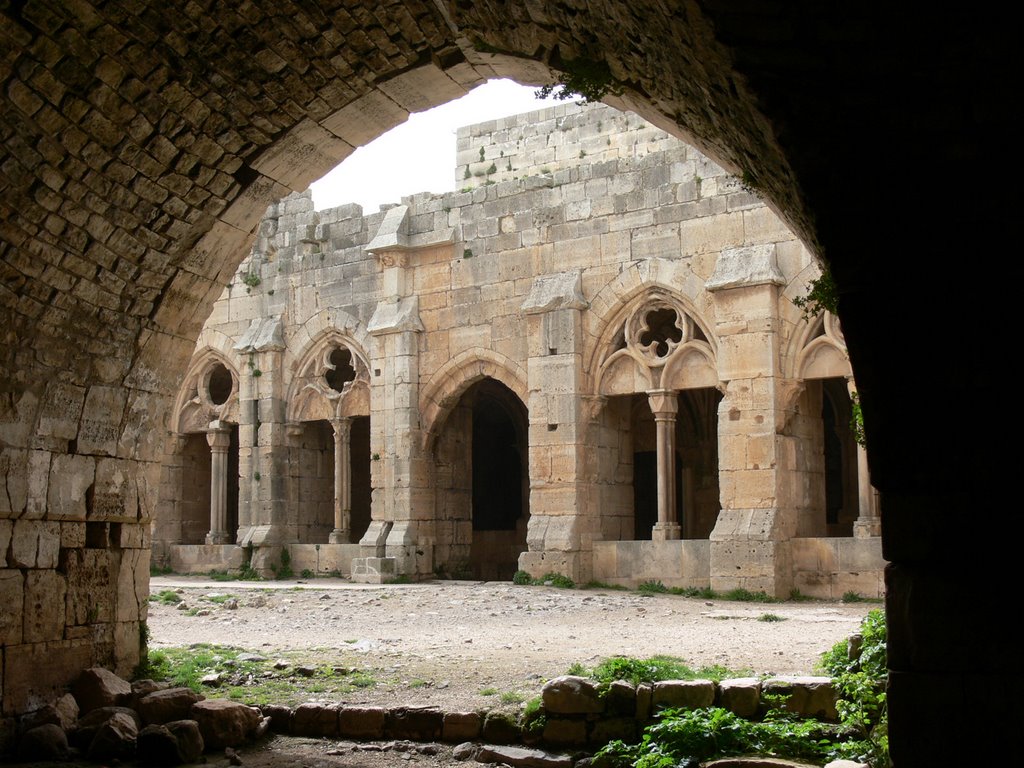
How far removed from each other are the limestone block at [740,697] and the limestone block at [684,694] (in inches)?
2.6

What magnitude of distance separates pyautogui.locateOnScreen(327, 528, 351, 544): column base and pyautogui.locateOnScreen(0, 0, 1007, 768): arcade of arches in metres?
9.90

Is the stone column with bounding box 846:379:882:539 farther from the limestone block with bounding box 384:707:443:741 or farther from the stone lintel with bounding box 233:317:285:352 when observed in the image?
the stone lintel with bounding box 233:317:285:352

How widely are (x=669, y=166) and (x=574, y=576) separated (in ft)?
19.0

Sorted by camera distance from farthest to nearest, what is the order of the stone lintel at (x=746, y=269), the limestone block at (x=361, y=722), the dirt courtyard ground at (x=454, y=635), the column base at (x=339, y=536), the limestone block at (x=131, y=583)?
the column base at (x=339, y=536) < the stone lintel at (x=746, y=269) < the limestone block at (x=131, y=583) < the dirt courtyard ground at (x=454, y=635) < the limestone block at (x=361, y=722)

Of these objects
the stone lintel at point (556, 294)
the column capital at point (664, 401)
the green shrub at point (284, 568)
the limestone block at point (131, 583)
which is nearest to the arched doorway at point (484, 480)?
the stone lintel at point (556, 294)

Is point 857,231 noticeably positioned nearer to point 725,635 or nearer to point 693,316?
point 725,635

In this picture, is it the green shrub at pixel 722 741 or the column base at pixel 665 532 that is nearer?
the green shrub at pixel 722 741

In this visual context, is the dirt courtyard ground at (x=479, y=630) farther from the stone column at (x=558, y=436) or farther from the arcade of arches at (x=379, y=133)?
the arcade of arches at (x=379, y=133)

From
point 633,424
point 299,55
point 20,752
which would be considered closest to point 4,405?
point 20,752

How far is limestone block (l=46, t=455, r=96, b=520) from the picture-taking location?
804 cm

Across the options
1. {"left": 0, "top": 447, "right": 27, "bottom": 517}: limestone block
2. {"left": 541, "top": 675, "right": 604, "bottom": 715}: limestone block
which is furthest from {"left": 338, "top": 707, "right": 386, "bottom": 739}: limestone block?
{"left": 0, "top": 447, "right": 27, "bottom": 517}: limestone block

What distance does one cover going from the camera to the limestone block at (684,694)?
6.90 meters

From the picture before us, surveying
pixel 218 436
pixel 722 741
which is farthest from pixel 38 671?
pixel 218 436

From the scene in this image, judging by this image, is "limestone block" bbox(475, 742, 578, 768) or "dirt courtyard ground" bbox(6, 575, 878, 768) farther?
"dirt courtyard ground" bbox(6, 575, 878, 768)
